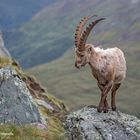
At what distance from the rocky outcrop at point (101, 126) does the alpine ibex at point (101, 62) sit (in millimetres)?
674

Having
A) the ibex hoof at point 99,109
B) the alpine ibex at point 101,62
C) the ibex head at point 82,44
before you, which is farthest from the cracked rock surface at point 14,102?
the ibex head at point 82,44

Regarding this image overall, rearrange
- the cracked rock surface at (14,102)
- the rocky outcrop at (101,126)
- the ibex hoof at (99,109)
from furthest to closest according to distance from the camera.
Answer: the cracked rock surface at (14,102) → the ibex hoof at (99,109) → the rocky outcrop at (101,126)

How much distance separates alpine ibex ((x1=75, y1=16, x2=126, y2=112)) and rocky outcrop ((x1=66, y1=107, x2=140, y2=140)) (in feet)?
2.21

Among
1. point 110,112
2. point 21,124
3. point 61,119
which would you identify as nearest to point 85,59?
point 110,112

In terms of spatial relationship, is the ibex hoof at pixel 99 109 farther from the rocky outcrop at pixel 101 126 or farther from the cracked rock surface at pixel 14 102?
the cracked rock surface at pixel 14 102

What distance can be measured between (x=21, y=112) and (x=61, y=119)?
36.9ft

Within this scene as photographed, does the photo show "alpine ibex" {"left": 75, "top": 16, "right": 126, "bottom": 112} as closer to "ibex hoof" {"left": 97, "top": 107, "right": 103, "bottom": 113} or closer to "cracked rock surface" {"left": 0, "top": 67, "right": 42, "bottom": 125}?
"ibex hoof" {"left": 97, "top": 107, "right": 103, "bottom": 113}

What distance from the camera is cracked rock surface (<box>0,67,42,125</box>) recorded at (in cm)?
2216

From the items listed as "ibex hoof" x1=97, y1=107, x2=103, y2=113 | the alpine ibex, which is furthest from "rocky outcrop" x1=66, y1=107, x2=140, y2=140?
the alpine ibex

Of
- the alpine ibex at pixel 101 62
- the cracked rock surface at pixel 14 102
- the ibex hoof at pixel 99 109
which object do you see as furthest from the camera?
the cracked rock surface at pixel 14 102

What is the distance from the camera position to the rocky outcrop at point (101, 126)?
20.3 metres

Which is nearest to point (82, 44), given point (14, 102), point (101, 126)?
point (101, 126)

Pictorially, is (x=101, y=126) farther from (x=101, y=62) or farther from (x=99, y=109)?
(x=101, y=62)

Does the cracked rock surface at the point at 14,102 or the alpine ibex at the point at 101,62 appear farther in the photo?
the cracked rock surface at the point at 14,102
